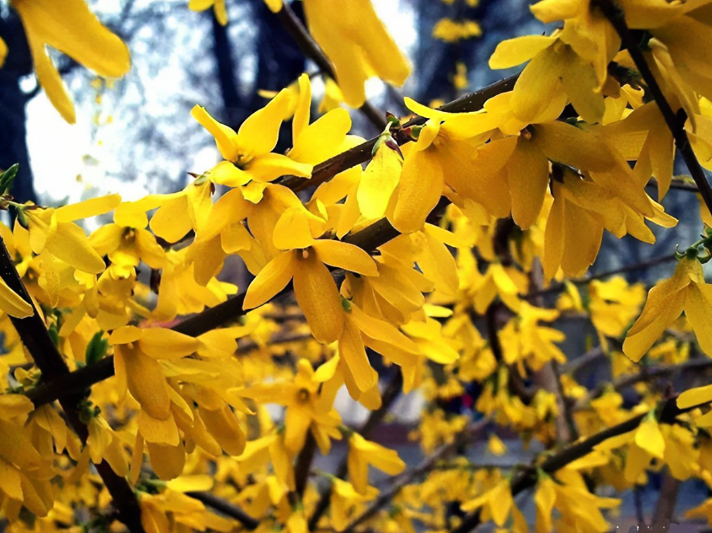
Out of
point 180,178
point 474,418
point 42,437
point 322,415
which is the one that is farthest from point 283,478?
point 474,418

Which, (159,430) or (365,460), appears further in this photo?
(365,460)

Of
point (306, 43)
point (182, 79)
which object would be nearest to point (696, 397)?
point (306, 43)

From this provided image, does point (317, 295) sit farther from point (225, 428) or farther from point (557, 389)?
point (557, 389)

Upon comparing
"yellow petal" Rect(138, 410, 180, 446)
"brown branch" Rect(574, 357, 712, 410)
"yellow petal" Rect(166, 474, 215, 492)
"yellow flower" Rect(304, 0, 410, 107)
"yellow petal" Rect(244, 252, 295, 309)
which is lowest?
"brown branch" Rect(574, 357, 712, 410)

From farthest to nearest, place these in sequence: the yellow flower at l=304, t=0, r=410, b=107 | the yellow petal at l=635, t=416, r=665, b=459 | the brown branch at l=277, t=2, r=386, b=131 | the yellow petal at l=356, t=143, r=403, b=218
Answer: the brown branch at l=277, t=2, r=386, b=131
the yellow petal at l=635, t=416, r=665, b=459
the yellow petal at l=356, t=143, r=403, b=218
the yellow flower at l=304, t=0, r=410, b=107

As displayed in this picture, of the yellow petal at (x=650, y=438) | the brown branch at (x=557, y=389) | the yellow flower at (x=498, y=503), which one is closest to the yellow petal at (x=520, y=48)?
the yellow petal at (x=650, y=438)

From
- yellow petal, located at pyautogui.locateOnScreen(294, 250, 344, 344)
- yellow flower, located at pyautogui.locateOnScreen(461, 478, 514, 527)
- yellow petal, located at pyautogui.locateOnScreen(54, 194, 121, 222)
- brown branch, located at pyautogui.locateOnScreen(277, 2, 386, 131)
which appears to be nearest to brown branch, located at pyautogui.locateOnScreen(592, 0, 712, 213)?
yellow petal, located at pyautogui.locateOnScreen(294, 250, 344, 344)

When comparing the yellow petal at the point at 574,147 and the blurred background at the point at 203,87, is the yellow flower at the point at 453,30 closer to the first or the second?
the blurred background at the point at 203,87

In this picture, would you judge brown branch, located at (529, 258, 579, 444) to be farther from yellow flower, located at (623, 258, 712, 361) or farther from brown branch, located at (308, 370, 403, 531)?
yellow flower, located at (623, 258, 712, 361)
